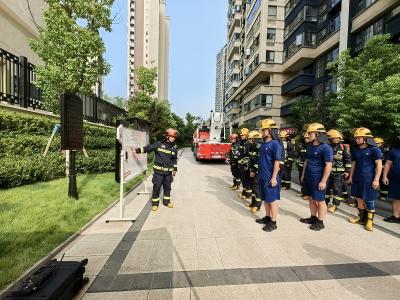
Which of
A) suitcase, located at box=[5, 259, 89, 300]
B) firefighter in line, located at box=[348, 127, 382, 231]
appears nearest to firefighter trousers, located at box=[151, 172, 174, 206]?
suitcase, located at box=[5, 259, 89, 300]

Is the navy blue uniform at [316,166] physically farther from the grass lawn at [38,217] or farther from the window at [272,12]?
the window at [272,12]

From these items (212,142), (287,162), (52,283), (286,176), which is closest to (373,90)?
(287,162)

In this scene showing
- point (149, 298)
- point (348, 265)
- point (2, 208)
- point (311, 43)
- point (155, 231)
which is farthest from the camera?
point (311, 43)

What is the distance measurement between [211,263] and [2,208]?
15.1 ft

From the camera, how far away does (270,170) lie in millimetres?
5531

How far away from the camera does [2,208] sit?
5.72 m

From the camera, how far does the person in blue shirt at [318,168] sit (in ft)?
17.5

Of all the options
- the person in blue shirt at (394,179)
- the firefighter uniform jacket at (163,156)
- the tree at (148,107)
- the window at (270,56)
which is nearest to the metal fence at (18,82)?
the firefighter uniform jacket at (163,156)

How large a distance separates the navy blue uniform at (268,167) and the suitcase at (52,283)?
138 inches

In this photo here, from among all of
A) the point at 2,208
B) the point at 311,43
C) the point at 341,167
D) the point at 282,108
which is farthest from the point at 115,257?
A: the point at 282,108

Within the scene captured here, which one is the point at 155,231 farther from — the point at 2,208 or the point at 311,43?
the point at 311,43

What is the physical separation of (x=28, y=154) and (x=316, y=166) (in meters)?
8.14

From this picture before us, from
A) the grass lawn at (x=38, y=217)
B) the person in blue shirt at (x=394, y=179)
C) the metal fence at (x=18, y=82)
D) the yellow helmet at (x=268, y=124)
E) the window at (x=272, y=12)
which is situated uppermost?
the window at (x=272, y=12)

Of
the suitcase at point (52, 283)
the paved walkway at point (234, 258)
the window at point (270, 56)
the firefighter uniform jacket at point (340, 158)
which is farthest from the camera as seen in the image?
the window at point (270, 56)
